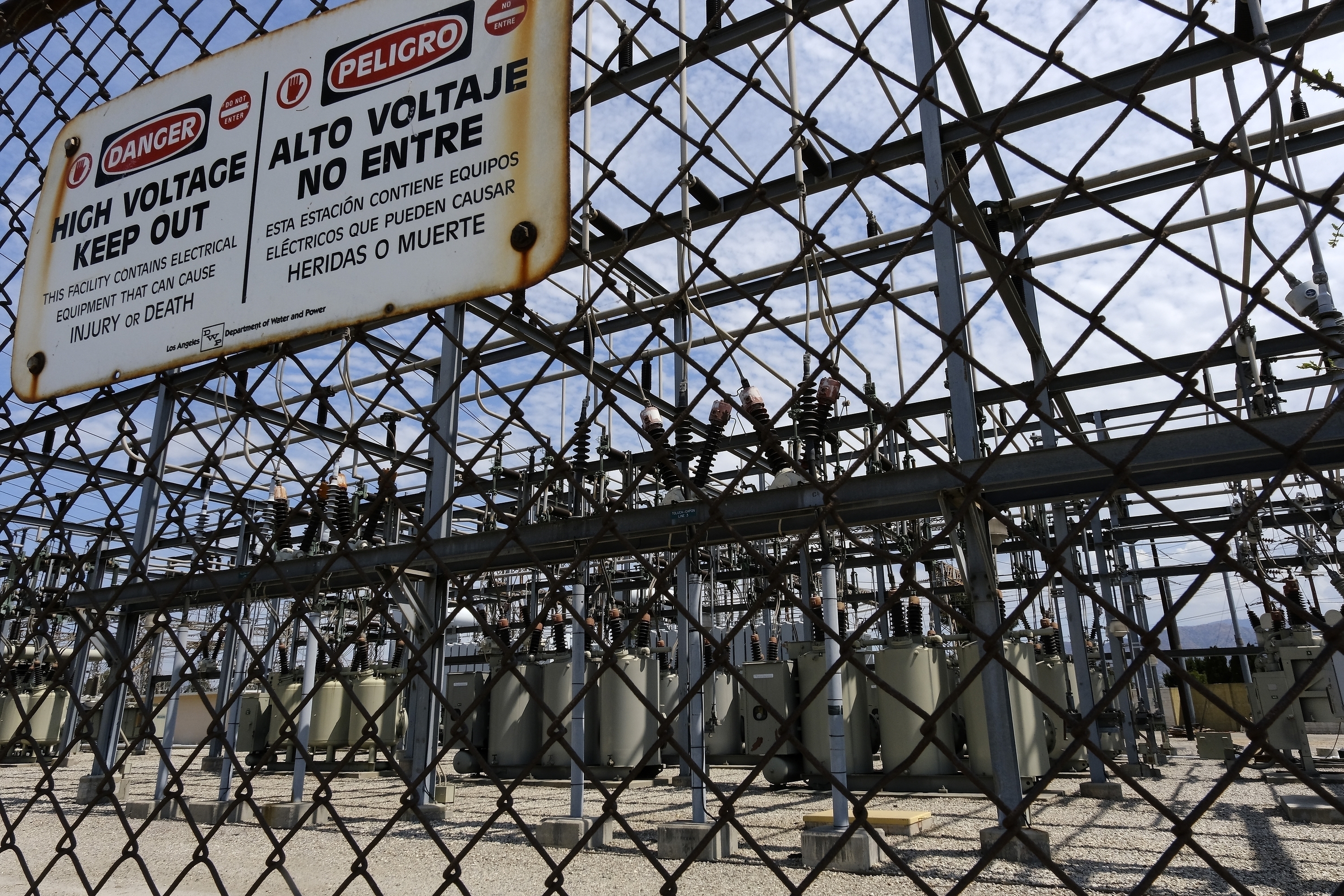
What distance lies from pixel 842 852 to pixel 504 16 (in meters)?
4.59

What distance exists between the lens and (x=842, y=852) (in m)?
4.82

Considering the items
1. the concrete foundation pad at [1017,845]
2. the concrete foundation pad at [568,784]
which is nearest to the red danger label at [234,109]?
the concrete foundation pad at [1017,845]

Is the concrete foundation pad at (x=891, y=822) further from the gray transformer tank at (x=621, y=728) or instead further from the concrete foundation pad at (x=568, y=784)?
the gray transformer tank at (x=621, y=728)

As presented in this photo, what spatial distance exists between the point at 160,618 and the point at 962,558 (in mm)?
2350

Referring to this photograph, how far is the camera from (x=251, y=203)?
6.08 ft

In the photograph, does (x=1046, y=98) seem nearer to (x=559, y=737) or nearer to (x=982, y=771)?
(x=559, y=737)

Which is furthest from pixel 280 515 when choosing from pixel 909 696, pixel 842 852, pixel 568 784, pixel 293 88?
pixel 293 88

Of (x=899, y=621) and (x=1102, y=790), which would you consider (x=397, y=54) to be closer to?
(x=1102, y=790)

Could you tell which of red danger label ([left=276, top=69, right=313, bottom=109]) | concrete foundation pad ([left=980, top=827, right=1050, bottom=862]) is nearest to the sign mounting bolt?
red danger label ([left=276, top=69, right=313, bottom=109])

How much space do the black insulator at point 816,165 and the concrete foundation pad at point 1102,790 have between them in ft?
18.8

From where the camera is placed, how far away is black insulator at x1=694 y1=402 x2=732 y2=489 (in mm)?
5070

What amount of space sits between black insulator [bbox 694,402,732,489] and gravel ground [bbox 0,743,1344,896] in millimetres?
2093

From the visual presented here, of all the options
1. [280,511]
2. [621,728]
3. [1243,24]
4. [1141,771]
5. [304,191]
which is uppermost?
[1243,24]

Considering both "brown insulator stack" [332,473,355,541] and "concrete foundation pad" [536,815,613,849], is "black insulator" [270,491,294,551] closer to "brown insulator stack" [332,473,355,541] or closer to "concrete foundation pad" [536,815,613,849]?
"brown insulator stack" [332,473,355,541]
